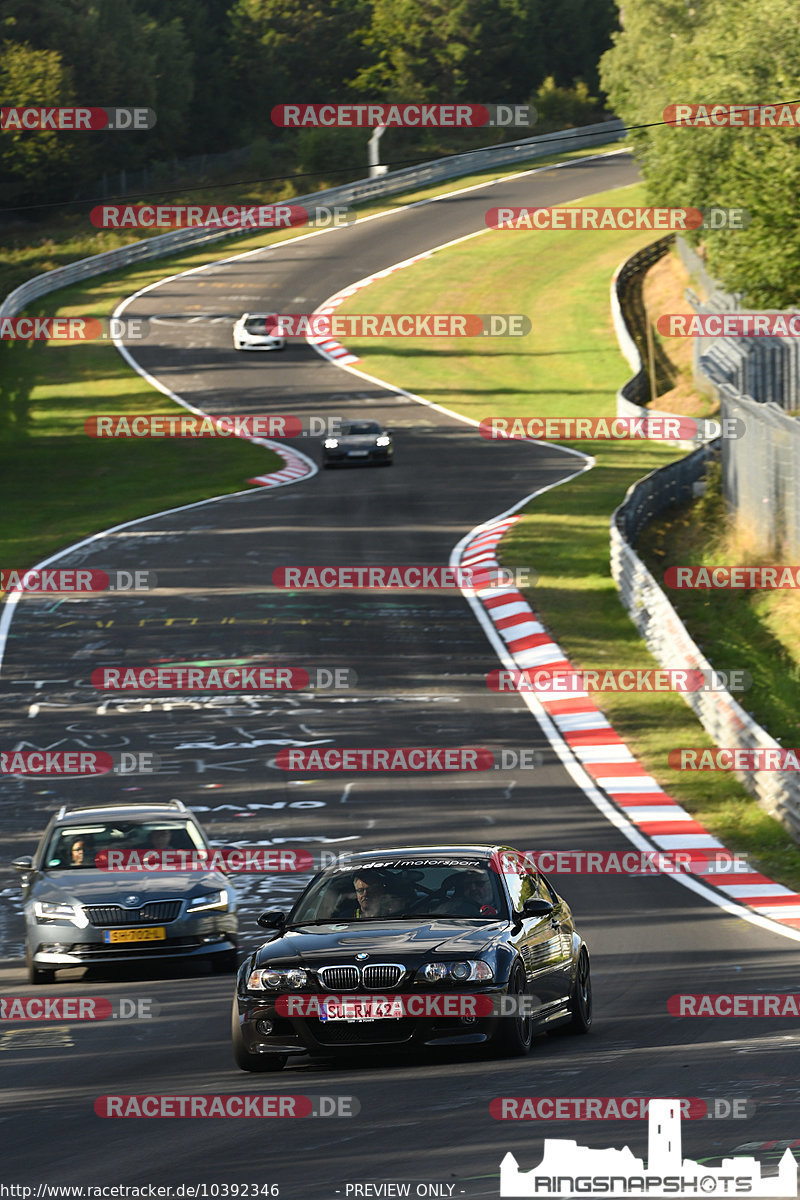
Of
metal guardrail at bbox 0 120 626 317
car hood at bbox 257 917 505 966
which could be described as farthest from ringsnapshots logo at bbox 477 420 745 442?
car hood at bbox 257 917 505 966

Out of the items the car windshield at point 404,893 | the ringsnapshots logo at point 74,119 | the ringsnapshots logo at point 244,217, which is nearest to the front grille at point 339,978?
the car windshield at point 404,893

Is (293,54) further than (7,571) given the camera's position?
Yes

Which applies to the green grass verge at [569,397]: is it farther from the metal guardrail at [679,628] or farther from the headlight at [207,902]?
the headlight at [207,902]

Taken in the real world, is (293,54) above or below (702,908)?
above

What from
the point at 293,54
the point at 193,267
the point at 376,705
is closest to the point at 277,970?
the point at 376,705

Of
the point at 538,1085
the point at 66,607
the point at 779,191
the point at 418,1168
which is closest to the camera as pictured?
the point at 418,1168

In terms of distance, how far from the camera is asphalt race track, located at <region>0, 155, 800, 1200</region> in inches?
316

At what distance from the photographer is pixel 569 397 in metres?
54.8

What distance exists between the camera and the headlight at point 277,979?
381 inches

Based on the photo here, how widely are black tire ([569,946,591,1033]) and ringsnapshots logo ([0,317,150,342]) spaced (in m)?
56.0

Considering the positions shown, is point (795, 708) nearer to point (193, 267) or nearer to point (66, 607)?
point (66, 607)

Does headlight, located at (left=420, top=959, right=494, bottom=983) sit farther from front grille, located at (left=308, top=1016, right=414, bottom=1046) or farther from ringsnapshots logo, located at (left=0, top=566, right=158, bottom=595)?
ringsnapshots logo, located at (left=0, top=566, right=158, bottom=595)

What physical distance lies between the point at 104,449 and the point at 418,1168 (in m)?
43.4

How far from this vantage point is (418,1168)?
7.44 m
